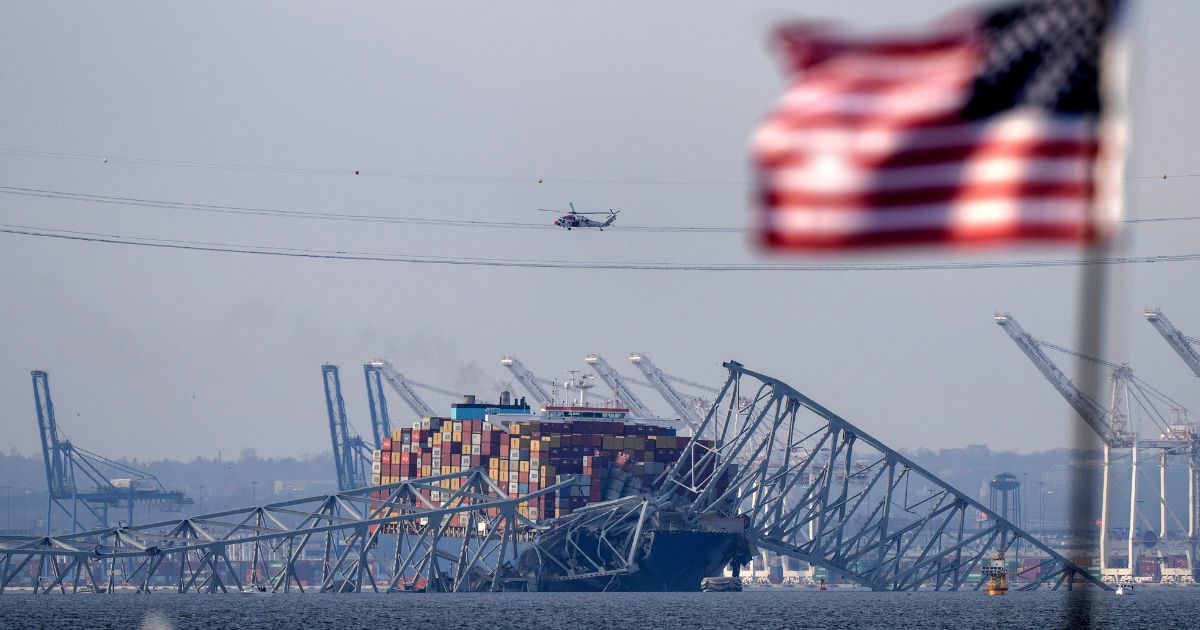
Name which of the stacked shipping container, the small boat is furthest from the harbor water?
the small boat

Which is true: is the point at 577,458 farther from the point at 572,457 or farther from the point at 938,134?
the point at 938,134

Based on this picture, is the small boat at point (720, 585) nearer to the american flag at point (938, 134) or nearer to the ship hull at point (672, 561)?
the ship hull at point (672, 561)

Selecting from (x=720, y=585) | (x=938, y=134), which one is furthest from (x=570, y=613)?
(x=938, y=134)

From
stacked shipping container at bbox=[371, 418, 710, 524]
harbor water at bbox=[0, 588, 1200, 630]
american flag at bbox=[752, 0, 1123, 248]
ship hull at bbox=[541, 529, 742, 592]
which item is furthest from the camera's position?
stacked shipping container at bbox=[371, 418, 710, 524]

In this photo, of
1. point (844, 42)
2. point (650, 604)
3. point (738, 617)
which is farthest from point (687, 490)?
point (844, 42)

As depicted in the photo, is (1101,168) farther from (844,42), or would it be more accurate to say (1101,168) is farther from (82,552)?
(82,552)

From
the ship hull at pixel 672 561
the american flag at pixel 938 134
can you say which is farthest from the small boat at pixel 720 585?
the american flag at pixel 938 134

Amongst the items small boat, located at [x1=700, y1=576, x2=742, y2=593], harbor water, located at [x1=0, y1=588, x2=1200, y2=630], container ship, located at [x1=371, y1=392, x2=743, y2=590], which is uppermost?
container ship, located at [x1=371, y1=392, x2=743, y2=590]

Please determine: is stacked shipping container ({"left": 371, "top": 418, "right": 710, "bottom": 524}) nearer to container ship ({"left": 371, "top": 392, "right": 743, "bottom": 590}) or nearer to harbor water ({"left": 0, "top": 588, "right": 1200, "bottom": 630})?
container ship ({"left": 371, "top": 392, "right": 743, "bottom": 590})
